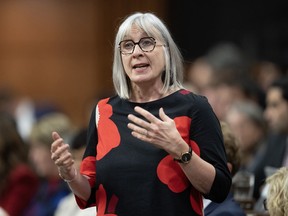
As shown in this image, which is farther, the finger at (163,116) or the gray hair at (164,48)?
the gray hair at (164,48)

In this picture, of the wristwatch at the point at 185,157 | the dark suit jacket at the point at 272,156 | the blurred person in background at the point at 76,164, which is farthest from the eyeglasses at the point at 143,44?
the dark suit jacket at the point at 272,156

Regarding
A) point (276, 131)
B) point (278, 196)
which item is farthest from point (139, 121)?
point (276, 131)

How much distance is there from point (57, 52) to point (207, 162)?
30.9ft

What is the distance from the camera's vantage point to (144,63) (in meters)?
3.16

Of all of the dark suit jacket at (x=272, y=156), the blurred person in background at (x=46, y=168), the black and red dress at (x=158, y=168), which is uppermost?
the black and red dress at (x=158, y=168)

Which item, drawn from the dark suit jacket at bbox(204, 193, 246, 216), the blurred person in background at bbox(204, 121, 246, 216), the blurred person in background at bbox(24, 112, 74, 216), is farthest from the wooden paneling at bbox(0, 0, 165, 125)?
the dark suit jacket at bbox(204, 193, 246, 216)

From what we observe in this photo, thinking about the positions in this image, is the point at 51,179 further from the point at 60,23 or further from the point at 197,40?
the point at 60,23

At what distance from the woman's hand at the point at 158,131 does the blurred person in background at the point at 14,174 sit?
308 centimetres

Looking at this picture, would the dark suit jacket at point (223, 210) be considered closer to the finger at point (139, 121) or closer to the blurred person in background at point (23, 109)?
the finger at point (139, 121)

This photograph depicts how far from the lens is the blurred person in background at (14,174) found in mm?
5879

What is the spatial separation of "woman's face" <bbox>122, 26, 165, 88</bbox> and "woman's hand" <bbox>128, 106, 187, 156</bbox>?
255mm

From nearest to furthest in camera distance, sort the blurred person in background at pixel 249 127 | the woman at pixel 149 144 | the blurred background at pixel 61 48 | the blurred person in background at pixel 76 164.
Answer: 1. the woman at pixel 149 144
2. the blurred person in background at pixel 76 164
3. the blurred person in background at pixel 249 127
4. the blurred background at pixel 61 48

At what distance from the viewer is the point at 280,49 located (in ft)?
32.2

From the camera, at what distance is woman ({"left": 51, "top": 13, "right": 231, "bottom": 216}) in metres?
3.01
